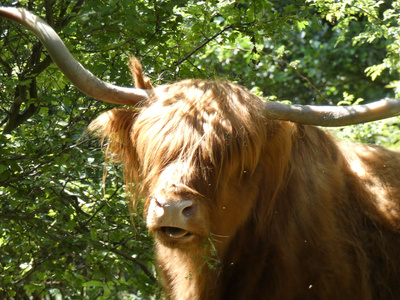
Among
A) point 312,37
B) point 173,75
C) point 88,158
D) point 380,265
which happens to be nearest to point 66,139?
point 88,158

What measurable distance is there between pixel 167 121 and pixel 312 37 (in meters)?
11.2

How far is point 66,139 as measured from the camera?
500 cm

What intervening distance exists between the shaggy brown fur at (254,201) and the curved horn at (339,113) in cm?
11

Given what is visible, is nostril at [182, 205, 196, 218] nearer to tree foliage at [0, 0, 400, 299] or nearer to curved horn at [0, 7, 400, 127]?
curved horn at [0, 7, 400, 127]

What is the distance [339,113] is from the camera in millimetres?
3977

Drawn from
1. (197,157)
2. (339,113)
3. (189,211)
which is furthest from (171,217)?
(339,113)

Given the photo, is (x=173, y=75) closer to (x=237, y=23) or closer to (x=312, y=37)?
(x=237, y=23)

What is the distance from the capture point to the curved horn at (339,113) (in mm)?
3947

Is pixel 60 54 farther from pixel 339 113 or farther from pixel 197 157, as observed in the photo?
pixel 339 113

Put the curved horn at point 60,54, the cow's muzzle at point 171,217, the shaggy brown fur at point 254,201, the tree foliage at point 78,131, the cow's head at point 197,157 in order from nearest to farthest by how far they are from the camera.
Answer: the cow's muzzle at point 171,217 → the cow's head at point 197,157 → the curved horn at point 60,54 → the shaggy brown fur at point 254,201 → the tree foliage at point 78,131

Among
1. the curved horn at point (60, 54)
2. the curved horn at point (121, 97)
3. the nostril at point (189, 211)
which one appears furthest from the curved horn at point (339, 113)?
the curved horn at point (60, 54)

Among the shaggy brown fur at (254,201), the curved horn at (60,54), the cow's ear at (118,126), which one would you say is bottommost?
the shaggy brown fur at (254,201)

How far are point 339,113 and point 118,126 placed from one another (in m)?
1.43

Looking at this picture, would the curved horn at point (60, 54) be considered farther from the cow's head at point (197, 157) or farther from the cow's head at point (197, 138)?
the cow's head at point (197, 157)
